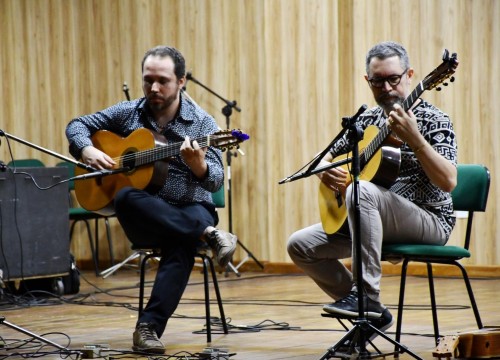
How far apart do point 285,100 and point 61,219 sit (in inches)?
86.5

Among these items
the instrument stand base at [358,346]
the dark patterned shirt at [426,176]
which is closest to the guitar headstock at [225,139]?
the dark patterned shirt at [426,176]

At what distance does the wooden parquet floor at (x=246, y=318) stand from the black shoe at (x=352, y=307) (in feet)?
0.76

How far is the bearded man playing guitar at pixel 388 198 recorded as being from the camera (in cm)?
354

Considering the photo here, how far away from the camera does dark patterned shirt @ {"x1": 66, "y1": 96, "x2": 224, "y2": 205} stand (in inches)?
166

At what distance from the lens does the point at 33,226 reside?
6.34 m

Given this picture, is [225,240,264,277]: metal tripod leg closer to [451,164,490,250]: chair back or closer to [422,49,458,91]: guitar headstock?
[451,164,490,250]: chair back

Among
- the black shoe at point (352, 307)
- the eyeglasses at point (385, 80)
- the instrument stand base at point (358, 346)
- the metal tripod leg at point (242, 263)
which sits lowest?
the metal tripod leg at point (242, 263)

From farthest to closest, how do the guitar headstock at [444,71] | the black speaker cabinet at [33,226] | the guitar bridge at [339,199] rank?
the black speaker cabinet at [33,226] → the guitar bridge at [339,199] → the guitar headstock at [444,71]

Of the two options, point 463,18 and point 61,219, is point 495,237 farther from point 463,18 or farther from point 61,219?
point 61,219

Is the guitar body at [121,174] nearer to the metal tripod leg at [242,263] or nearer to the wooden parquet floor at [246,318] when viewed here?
the wooden parquet floor at [246,318]

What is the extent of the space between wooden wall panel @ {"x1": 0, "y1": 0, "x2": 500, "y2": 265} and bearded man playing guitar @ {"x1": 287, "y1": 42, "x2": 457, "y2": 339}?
319 cm

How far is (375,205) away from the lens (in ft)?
11.9

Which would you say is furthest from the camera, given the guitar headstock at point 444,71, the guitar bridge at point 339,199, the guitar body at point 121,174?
the guitar body at point 121,174

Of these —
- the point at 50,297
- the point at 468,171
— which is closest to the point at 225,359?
the point at 468,171
